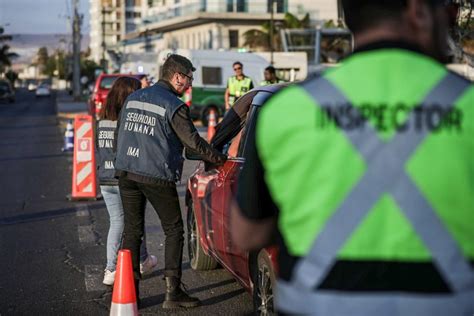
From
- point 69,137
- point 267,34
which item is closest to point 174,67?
point 69,137

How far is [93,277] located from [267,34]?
59501mm

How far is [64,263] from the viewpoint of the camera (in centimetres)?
855

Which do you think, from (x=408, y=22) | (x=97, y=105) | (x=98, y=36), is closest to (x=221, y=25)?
(x=97, y=105)

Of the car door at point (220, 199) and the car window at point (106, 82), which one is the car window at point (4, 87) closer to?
the car window at point (106, 82)

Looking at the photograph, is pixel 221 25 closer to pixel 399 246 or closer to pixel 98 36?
pixel 399 246

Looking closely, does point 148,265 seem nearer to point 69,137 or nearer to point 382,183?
point 382,183

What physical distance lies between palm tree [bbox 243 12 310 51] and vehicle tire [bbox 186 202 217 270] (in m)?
58.1

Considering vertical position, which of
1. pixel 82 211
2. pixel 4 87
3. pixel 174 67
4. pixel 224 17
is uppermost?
pixel 224 17

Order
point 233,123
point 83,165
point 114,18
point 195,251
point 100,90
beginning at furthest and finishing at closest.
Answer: point 114,18
point 100,90
point 83,165
point 195,251
point 233,123

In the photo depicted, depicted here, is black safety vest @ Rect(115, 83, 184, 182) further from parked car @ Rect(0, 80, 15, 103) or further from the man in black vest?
parked car @ Rect(0, 80, 15, 103)

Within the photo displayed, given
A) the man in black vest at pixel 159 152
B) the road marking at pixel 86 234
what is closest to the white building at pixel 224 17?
the road marking at pixel 86 234

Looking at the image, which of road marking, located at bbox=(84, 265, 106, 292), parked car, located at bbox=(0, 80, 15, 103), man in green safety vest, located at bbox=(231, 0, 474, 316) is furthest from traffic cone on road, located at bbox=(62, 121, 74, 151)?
parked car, located at bbox=(0, 80, 15, 103)

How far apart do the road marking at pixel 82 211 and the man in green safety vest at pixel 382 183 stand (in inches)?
382

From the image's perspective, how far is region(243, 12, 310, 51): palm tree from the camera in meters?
66.3
